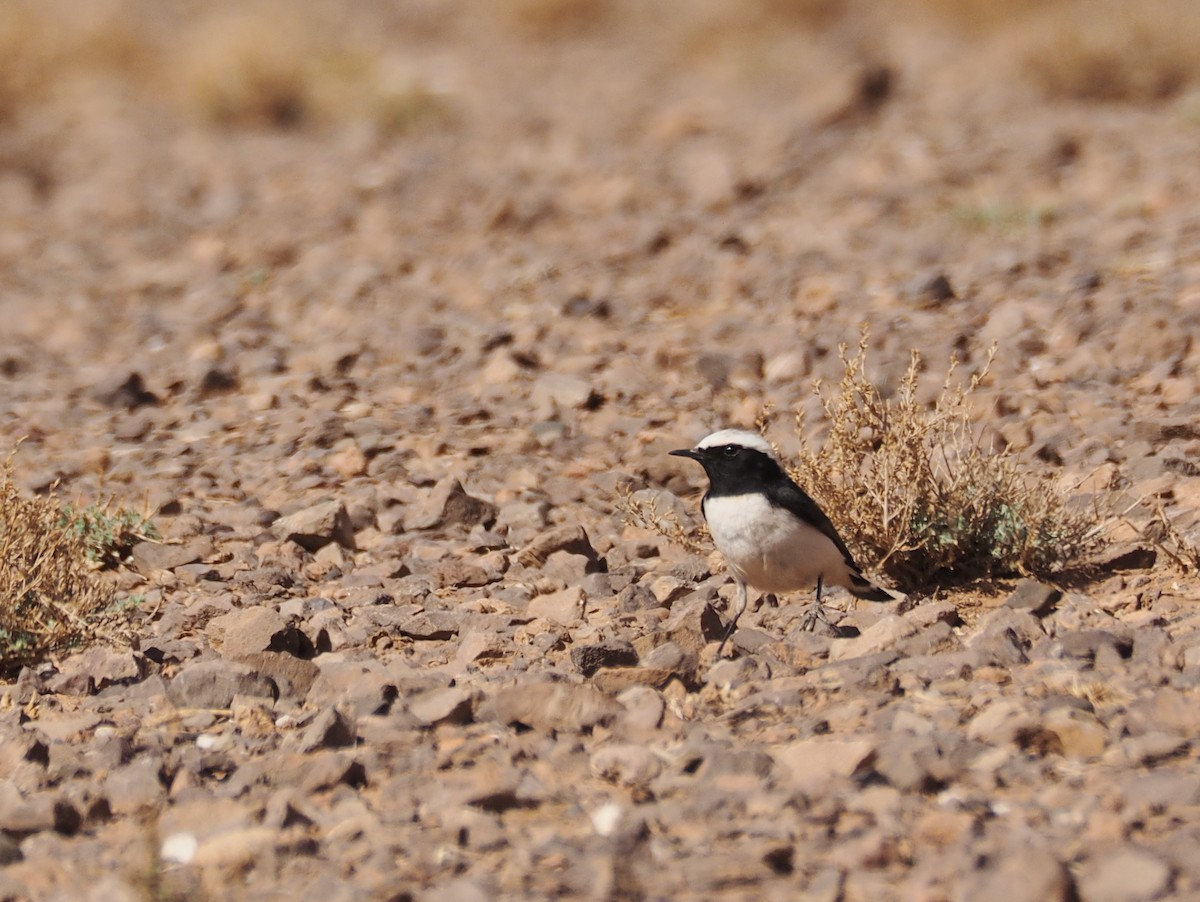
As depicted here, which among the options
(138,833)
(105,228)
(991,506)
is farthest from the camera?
(105,228)

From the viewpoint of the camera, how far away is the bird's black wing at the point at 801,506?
5.11 metres

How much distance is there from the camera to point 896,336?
25.2ft

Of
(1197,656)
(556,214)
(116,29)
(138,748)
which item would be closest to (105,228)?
(556,214)

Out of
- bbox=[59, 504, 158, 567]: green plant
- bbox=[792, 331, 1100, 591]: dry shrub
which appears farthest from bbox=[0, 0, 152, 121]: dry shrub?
bbox=[792, 331, 1100, 591]: dry shrub

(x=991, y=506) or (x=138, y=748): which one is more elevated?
(x=138, y=748)

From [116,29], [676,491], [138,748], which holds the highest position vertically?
[116,29]

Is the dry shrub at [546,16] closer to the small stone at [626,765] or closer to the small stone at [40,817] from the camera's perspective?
the small stone at [626,765]

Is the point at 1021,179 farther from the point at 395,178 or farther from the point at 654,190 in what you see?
the point at 395,178

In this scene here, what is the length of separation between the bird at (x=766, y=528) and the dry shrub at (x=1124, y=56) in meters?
8.24

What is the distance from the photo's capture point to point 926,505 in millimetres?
5449

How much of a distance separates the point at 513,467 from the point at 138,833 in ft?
10.8

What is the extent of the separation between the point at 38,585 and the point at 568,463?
2.53m

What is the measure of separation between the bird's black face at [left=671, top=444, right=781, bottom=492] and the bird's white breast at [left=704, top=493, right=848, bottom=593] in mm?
80

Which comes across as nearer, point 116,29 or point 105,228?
point 105,228
